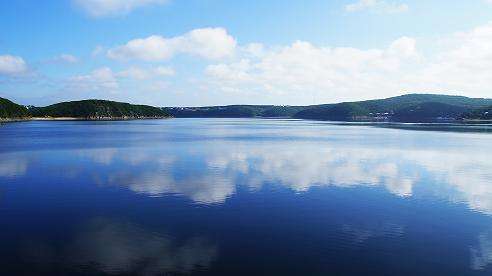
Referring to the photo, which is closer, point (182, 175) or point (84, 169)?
point (182, 175)

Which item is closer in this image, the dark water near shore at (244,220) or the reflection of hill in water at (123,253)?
the reflection of hill in water at (123,253)

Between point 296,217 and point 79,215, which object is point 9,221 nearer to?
point 79,215

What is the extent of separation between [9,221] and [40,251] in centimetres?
640

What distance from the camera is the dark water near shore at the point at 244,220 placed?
17.0m

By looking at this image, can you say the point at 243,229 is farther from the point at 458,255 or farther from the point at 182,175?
the point at 182,175

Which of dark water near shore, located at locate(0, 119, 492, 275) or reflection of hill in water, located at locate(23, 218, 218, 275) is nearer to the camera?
reflection of hill in water, located at locate(23, 218, 218, 275)

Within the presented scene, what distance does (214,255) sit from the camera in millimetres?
17797

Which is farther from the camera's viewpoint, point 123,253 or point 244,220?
point 244,220

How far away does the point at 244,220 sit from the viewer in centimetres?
2352

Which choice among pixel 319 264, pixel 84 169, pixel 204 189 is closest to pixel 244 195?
pixel 204 189

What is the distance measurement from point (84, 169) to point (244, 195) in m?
21.2

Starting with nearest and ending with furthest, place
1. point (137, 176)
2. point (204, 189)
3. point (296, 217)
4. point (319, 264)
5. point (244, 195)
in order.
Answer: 1. point (319, 264)
2. point (296, 217)
3. point (244, 195)
4. point (204, 189)
5. point (137, 176)

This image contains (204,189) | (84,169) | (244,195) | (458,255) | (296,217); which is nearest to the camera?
(458,255)

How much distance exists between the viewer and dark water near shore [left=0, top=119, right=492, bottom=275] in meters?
17.0
